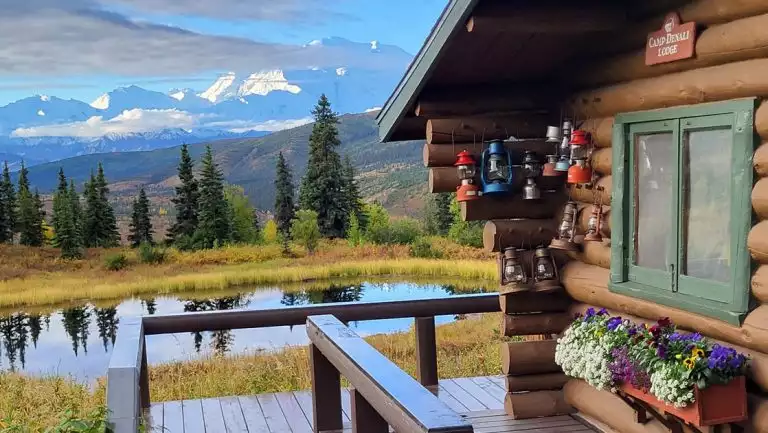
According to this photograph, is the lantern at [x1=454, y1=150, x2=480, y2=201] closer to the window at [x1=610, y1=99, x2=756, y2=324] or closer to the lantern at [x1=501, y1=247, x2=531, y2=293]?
the lantern at [x1=501, y1=247, x2=531, y2=293]

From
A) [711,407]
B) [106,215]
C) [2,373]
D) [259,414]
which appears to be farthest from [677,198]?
[106,215]

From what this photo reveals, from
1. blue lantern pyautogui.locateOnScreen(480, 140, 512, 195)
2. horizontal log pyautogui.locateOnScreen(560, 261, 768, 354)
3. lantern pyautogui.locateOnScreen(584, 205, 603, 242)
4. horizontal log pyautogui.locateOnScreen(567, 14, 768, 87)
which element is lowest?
horizontal log pyautogui.locateOnScreen(560, 261, 768, 354)

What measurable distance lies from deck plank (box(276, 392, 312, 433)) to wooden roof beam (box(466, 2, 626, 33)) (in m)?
2.81

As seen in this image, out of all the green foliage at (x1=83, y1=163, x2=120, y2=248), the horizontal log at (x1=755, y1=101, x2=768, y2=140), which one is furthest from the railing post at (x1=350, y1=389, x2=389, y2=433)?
the green foliage at (x1=83, y1=163, x2=120, y2=248)

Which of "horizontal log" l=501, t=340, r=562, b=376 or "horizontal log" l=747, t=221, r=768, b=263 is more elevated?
"horizontal log" l=747, t=221, r=768, b=263

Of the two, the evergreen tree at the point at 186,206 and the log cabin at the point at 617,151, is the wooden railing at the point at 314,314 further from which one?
the evergreen tree at the point at 186,206

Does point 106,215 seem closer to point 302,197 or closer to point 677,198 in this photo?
point 302,197

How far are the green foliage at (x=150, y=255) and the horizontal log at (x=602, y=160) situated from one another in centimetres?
2726

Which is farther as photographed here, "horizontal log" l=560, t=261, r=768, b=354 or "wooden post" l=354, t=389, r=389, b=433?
"horizontal log" l=560, t=261, r=768, b=354

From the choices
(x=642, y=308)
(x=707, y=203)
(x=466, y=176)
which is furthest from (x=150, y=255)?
(x=707, y=203)

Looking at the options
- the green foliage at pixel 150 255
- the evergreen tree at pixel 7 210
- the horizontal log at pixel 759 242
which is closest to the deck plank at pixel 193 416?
the horizontal log at pixel 759 242

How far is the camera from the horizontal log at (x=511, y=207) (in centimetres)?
562

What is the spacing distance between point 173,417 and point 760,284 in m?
3.99

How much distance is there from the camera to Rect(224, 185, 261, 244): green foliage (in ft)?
107
